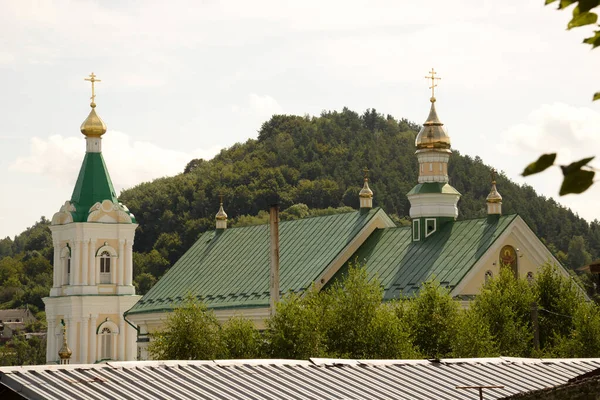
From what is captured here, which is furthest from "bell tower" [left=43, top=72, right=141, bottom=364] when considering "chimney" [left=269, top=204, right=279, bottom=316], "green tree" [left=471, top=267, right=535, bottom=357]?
"green tree" [left=471, top=267, right=535, bottom=357]

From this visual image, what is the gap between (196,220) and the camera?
11706 cm

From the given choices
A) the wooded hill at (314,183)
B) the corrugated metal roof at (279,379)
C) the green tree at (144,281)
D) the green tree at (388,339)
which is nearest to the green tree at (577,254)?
the wooded hill at (314,183)

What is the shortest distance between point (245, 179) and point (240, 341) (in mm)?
93609

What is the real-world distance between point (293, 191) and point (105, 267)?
73.0m

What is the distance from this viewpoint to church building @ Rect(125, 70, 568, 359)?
45188 millimetres

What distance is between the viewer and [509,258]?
46.0 m

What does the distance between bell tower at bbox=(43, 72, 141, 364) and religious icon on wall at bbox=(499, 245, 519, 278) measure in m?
21.2

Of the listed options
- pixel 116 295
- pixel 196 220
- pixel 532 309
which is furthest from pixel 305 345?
pixel 196 220

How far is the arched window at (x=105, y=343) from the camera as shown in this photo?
2388 inches

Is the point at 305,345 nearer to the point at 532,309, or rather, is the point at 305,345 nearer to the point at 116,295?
the point at 532,309

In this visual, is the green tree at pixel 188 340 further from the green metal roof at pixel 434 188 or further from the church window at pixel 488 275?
the green metal roof at pixel 434 188

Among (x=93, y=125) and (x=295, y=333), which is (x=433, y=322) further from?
(x=93, y=125)

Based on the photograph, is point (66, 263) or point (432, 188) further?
point (66, 263)

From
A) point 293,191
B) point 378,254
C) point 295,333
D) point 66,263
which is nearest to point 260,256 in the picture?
point 378,254
